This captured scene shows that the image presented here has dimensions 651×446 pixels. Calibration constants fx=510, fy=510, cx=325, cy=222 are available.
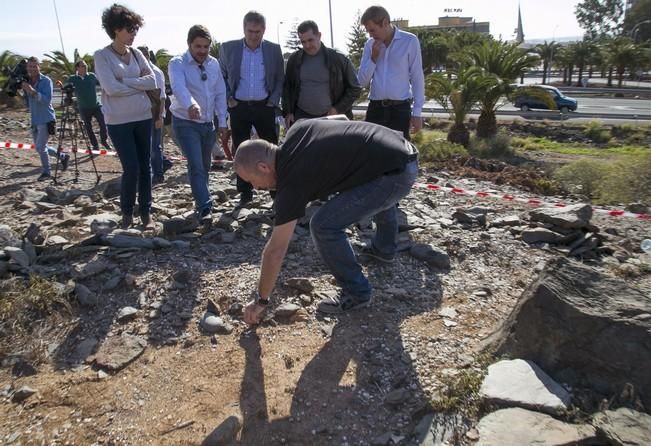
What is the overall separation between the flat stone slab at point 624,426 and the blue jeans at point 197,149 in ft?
12.1

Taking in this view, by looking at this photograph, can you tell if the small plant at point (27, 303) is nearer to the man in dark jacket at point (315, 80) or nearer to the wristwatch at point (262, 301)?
the wristwatch at point (262, 301)

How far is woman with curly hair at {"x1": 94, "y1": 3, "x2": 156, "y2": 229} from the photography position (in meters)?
4.17

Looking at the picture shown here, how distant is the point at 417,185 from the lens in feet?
23.3

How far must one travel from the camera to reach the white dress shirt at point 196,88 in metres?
4.52

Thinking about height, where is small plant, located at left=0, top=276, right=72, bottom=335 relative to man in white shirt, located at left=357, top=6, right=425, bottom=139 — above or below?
below

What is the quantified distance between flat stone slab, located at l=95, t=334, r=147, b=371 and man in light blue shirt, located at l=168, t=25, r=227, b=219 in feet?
5.94

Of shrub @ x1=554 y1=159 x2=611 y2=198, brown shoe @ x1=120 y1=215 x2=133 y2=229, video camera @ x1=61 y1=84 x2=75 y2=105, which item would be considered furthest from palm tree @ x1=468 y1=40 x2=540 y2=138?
brown shoe @ x1=120 y1=215 x2=133 y2=229

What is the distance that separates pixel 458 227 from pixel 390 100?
4.72 feet

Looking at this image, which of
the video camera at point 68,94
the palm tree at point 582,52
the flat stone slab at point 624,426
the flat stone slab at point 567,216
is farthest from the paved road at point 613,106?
the flat stone slab at point 624,426

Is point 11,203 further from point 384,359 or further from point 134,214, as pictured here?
point 384,359

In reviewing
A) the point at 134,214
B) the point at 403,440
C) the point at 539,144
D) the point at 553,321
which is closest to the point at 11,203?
the point at 134,214

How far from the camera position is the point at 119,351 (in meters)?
3.09

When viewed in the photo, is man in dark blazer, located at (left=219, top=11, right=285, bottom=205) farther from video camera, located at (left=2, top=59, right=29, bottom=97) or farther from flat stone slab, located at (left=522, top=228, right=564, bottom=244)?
video camera, located at (left=2, top=59, right=29, bottom=97)

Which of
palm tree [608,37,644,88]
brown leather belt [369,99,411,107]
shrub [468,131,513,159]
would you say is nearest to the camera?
brown leather belt [369,99,411,107]
